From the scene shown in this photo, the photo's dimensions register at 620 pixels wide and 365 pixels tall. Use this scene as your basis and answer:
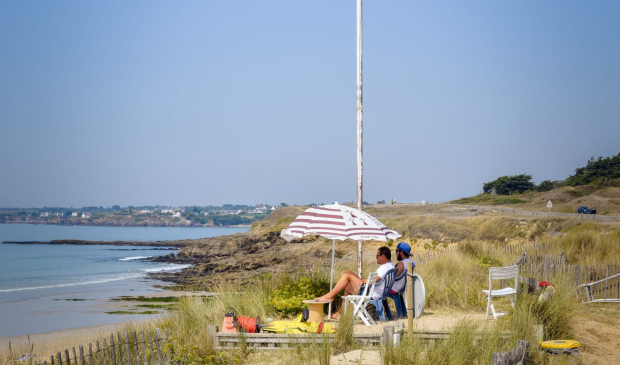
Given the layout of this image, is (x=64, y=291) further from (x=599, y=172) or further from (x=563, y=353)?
(x=599, y=172)

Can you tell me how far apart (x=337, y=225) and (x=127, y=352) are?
4415 mm

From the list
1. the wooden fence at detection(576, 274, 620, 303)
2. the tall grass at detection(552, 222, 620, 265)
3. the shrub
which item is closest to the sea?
the shrub

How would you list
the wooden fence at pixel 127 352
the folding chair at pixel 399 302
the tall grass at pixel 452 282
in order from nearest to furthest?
1. the wooden fence at pixel 127 352
2. the folding chair at pixel 399 302
3. the tall grass at pixel 452 282

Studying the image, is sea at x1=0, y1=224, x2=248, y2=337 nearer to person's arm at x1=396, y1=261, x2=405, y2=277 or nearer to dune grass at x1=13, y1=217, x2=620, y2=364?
dune grass at x1=13, y1=217, x2=620, y2=364

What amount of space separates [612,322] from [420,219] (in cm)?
3492

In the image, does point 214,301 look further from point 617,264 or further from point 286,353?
point 617,264

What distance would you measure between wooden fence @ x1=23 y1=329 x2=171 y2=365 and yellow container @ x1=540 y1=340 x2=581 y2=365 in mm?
5589

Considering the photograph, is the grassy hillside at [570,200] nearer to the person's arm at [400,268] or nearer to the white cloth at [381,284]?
the person's arm at [400,268]

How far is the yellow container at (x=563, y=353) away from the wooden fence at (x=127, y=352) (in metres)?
5.59

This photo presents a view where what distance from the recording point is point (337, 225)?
12.3 m

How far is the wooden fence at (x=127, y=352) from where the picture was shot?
9656mm

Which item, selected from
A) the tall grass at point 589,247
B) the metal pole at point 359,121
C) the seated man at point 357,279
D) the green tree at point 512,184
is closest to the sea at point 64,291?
the metal pole at point 359,121

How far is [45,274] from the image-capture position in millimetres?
49750

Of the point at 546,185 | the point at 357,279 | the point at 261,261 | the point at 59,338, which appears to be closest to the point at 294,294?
the point at 357,279
